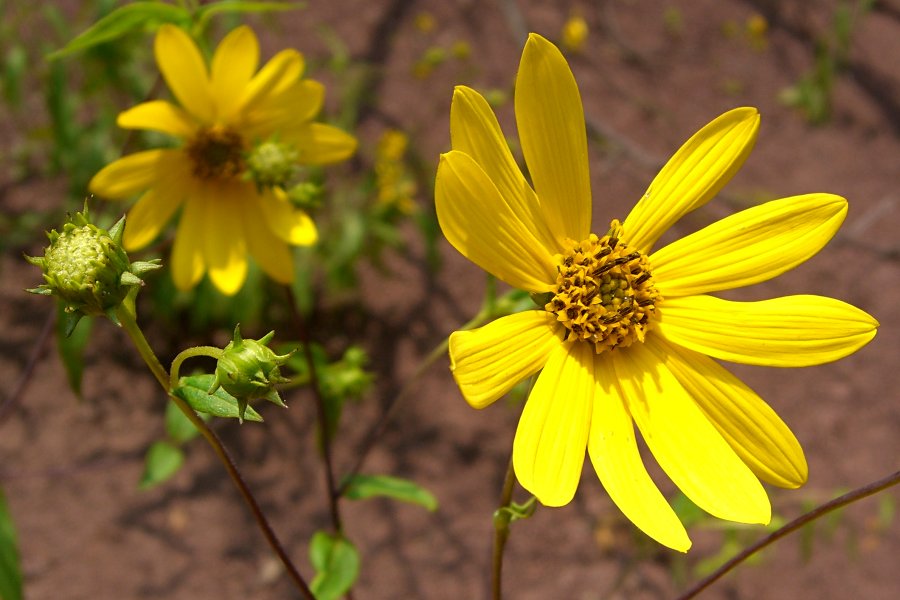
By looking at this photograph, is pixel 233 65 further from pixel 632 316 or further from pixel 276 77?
pixel 632 316

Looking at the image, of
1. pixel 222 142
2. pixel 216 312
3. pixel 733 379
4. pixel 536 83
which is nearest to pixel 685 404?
pixel 733 379

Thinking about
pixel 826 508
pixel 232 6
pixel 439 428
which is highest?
pixel 232 6

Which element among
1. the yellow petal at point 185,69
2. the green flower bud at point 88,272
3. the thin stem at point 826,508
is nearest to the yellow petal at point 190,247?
the yellow petal at point 185,69

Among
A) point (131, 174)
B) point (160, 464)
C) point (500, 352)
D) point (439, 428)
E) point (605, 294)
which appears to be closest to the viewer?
point (500, 352)

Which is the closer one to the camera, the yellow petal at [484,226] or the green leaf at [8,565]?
the yellow petal at [484,226]

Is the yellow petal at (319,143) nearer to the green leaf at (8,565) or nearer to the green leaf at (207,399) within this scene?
the green leaf at (207,399)

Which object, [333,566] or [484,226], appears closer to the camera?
[484,226]

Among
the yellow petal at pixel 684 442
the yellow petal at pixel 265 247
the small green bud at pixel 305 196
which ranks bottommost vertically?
the yellow petal at pixel 684 442

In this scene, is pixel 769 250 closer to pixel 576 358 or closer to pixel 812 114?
pixel 576 358

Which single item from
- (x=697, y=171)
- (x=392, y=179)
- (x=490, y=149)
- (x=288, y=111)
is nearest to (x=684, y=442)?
(x=697, y=171)
